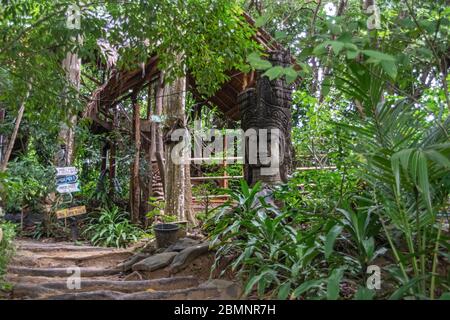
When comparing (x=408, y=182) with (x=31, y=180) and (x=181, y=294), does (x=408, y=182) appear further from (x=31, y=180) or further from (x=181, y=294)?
(x=31, y=180)

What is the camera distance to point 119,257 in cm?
567

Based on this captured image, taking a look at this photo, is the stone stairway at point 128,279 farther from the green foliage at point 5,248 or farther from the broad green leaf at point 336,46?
the broad green leaf at point 336,46

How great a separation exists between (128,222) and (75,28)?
15.7 ft

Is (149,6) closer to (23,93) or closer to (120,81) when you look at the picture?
(23,93)

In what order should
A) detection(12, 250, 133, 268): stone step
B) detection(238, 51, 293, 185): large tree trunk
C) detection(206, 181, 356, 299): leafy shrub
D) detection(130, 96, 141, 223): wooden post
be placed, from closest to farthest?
1. detection(206, 181, 356, 299): leafy shrub
2. detection(238, 51, 293, 185): large tree trunk
3. detection(12, 250, 133, 268): stone step
4. detection(130, 96, 141, 223): wooden post

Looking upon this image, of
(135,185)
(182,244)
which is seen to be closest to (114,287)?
(182,244)

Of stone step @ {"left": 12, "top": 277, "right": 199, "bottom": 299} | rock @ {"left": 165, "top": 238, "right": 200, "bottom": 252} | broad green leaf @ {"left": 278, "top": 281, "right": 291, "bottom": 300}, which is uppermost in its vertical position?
broad green leaf @ {"left": 278, "top": 281, "right": 291, "bottom": 300}

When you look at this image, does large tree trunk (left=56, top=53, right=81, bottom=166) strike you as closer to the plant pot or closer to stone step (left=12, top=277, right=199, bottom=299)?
the plant pot

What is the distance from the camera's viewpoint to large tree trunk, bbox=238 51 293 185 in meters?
4.16

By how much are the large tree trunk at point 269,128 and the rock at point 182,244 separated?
36.0 inches

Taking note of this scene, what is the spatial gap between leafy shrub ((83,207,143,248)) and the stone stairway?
941 mm

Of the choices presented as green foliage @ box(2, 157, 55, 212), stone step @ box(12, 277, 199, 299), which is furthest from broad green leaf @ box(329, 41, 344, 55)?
green foliage @ box(2, 157, 55, 212)

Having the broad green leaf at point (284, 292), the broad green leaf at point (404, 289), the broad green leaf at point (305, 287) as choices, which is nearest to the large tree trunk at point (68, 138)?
the broad green leaf at point (284, 292)
